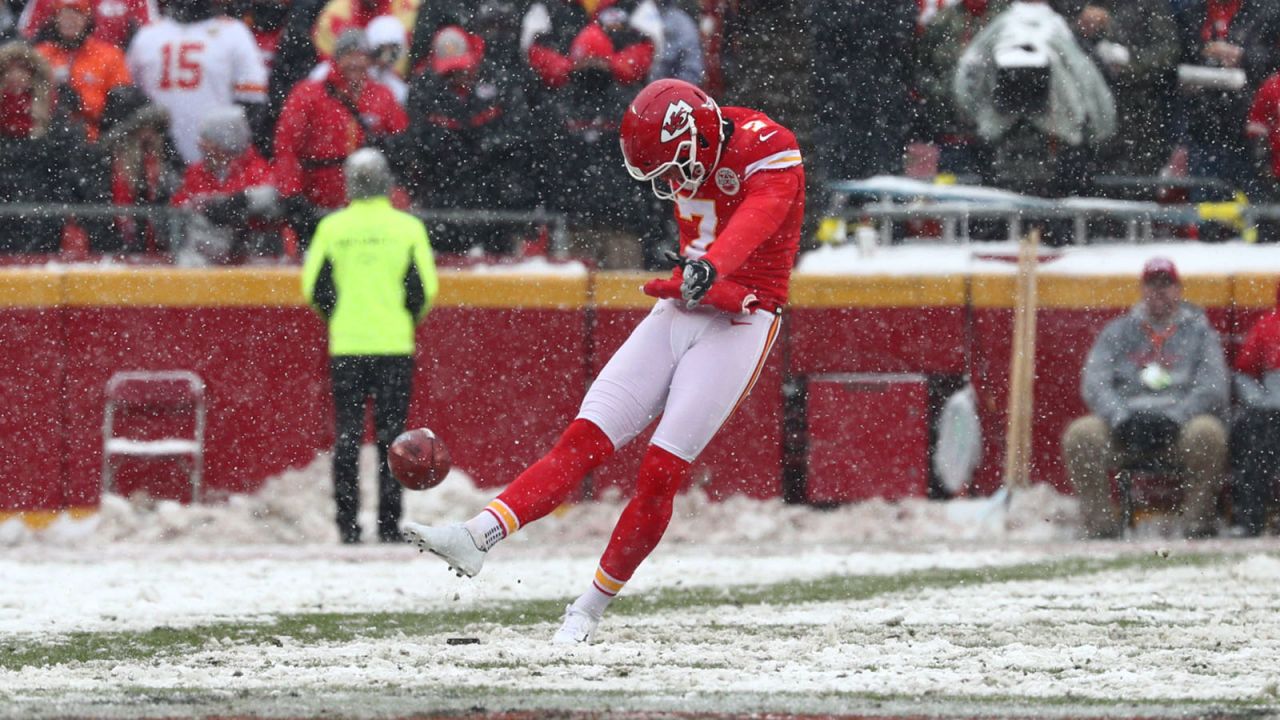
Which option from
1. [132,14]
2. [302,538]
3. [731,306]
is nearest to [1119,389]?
[302,538]

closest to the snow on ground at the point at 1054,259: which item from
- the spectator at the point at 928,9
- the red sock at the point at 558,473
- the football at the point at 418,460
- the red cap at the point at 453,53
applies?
the spectator at the point at 928,9

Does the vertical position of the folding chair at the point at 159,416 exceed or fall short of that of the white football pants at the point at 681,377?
it falls short

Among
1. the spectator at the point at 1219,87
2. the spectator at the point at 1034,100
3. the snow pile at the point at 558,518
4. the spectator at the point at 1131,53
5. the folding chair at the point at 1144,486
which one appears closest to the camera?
the folding chair at the point at 1144,486

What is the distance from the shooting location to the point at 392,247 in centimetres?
1284

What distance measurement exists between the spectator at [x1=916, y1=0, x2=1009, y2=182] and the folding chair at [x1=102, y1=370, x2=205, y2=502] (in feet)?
16.9

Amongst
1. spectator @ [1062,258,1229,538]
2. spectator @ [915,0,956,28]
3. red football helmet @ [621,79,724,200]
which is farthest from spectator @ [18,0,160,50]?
red football helmet @ [621,79,724,200]

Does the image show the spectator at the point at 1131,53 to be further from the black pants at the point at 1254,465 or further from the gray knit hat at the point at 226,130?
the gray knit hat at the point at 226,130

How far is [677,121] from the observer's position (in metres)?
8.02

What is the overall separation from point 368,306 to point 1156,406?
183 inches

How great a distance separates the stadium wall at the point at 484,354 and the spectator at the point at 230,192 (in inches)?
10.0

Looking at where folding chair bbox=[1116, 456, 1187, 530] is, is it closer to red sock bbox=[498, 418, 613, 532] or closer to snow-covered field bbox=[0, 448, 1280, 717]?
snow-covered field bbox=[0, 448, 1280, 717]

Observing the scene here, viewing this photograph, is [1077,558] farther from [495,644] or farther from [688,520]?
[495,644]

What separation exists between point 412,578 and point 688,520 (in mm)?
3216

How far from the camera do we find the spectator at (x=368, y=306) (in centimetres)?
1283
